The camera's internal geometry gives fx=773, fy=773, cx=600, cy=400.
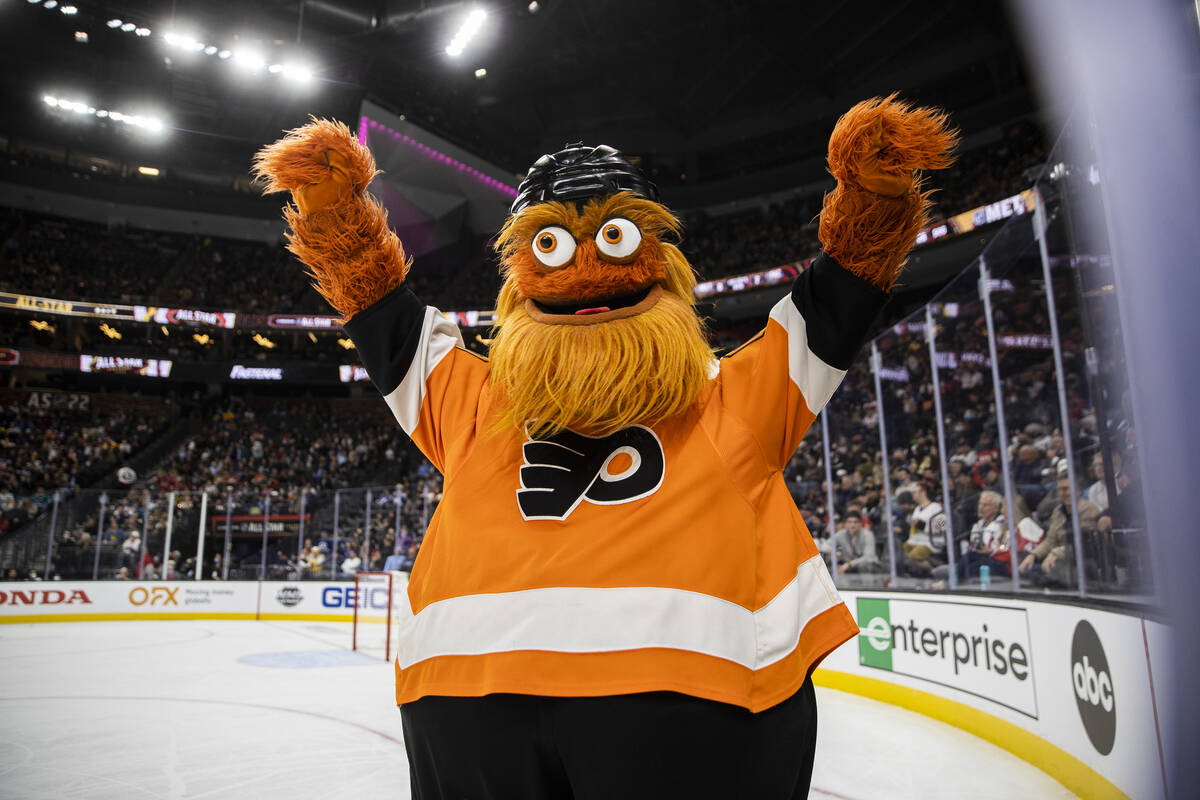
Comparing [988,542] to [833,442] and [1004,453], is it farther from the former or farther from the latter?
[833,442]

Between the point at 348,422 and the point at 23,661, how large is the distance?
16.2m

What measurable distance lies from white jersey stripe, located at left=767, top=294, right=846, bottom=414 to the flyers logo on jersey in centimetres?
33

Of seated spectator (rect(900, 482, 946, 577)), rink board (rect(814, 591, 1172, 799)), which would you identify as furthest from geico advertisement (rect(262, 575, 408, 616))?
seated spectator (rect(900, 482, 946, 577))

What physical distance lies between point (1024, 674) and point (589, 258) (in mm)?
3950

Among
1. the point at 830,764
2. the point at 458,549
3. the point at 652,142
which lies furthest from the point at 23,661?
the point at 652,142

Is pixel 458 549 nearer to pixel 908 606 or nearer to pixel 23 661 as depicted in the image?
pixel 908 606

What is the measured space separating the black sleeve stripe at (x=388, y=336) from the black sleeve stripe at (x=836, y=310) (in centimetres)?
89

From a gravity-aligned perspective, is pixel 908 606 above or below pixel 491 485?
below

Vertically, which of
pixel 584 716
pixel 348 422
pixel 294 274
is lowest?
pixel 584 716

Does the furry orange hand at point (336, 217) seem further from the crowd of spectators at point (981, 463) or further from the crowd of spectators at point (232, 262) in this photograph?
the crowd of spectators at point (232, 262)

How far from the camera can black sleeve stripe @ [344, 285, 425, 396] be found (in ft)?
5.90

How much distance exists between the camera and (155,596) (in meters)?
13.0

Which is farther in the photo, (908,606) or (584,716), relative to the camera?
(908,606)

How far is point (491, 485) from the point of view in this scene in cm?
159
